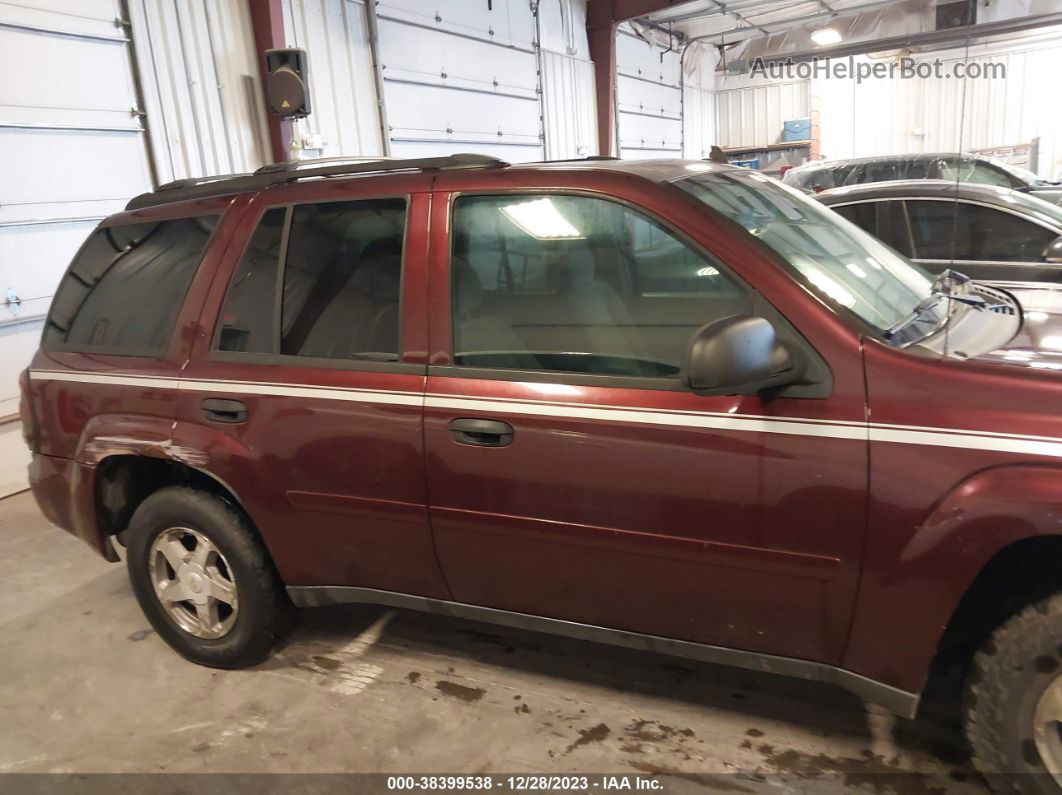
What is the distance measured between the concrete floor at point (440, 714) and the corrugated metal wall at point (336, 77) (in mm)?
5260

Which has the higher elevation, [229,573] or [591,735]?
[229,573]

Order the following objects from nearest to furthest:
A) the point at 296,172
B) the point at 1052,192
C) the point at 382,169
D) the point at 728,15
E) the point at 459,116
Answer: the point at 382,169
the point at 296,172
the point at 1052,192
the point at 459,116
the point at 728,15

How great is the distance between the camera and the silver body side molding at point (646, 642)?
1.91 m

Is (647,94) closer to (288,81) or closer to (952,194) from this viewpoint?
(288,81)

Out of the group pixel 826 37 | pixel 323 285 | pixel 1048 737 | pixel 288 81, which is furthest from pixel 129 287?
pixel 826 37

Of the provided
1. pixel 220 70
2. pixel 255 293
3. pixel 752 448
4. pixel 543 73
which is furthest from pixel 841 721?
pixel 543 73

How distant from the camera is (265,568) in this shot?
2.69 meters

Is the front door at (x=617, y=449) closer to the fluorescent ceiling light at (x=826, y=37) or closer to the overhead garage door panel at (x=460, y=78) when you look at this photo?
the fluorescent ceiling light at (x=826, y=37)

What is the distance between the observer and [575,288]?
2207 millimetres

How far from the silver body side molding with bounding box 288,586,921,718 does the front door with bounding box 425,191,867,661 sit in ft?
0.11

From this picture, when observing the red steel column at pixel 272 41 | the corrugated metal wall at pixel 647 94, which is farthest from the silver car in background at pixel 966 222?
the corrugated metal wall at pixel 647 94

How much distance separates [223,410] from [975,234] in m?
4.50

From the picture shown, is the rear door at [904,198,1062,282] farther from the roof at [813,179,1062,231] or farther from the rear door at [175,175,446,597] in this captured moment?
the rear door at [175,175,446,597]

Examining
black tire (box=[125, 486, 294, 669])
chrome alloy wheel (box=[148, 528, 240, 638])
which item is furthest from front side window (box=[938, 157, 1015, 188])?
chrome alloy wheel (box=[148, 528, 240, 638])
